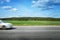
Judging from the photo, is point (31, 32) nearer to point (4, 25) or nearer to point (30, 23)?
point (30, 23)

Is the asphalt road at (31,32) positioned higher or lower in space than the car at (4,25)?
lower

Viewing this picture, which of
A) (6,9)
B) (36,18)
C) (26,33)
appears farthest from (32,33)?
(6,9)

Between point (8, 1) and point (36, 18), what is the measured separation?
2.40ft

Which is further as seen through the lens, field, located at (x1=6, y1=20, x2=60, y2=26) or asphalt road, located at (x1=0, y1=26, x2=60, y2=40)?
asphalt road, located at (x1=0, y1=26, x2=60, y2=40)

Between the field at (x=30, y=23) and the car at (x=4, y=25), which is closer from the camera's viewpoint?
the field at (x=30, y=23)

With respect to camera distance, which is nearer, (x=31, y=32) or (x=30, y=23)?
(x=30, y=23)

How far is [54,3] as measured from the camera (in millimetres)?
4684

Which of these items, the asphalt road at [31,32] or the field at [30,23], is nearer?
the field at [30,23]

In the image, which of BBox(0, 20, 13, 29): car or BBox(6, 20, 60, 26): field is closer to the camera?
BBox(6, 20, 60, 26): field

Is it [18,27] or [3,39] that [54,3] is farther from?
[3,39]

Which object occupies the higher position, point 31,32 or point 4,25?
point 4,25

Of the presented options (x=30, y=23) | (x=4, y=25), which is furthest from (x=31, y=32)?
(x=4, y=25)

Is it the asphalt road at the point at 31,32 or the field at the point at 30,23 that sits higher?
the field at the point at 30,23

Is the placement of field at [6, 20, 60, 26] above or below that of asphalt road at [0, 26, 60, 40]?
above
